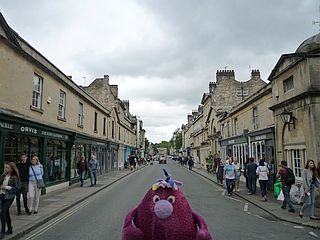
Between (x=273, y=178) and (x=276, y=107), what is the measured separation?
366 cm

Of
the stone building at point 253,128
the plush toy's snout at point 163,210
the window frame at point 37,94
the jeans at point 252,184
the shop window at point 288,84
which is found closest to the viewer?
the plush toy's snout at point 163,210

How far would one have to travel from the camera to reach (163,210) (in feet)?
11.3

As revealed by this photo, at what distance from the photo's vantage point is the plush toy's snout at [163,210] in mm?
3434

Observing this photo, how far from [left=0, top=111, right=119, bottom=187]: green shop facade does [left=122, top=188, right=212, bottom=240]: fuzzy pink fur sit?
8374 mm

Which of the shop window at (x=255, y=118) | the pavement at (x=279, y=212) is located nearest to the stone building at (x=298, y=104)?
the pavement at (x=279, y=212)

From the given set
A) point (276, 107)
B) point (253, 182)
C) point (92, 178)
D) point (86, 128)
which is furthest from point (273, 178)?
point (86, 128)

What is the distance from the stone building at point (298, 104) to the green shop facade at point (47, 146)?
1100 centimetres

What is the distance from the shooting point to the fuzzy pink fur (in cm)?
347

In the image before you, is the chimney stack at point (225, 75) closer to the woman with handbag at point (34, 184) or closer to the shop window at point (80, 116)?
the shop window at point (80, 116)

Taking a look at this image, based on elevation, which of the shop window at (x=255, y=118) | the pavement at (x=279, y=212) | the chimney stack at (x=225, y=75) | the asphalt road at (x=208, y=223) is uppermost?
the chimney stack at (x=225, y=75)

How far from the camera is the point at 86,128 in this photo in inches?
919

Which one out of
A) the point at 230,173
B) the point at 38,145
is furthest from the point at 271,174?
the point at 38,145

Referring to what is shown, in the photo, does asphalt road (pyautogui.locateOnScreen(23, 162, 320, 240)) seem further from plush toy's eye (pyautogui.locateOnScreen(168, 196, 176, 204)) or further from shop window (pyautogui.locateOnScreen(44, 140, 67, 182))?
shop window (pyautogui.locateOnScreen(44, 140, 67, 182))

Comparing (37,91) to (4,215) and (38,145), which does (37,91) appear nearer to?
(38,145)
